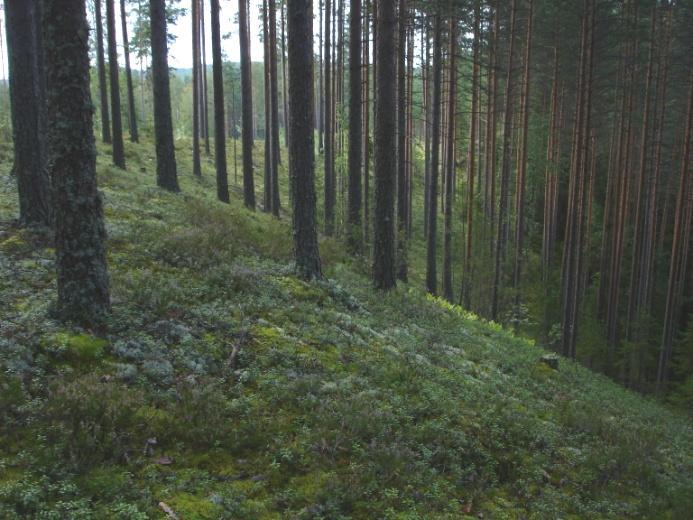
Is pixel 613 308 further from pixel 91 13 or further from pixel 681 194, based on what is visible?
pixel 91 13

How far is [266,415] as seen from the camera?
19.3 feet

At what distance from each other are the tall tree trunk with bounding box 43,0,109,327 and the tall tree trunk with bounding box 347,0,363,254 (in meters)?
9.59

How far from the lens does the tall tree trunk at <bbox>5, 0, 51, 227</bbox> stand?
9.64 m

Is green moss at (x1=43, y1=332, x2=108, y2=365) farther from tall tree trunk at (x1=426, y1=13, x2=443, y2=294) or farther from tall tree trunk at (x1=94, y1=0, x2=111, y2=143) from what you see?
tall tree trunk at (x1=94, y1=0, x2=111, y2=143)

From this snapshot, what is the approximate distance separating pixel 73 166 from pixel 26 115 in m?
4.67

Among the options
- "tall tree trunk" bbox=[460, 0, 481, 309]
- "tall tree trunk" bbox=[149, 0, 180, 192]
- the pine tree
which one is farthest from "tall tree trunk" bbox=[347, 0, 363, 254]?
"tall tree trunk" bbox=[149, 0, 180, 192]

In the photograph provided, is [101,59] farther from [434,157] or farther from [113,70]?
[434,157]

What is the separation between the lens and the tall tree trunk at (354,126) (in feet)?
51.7

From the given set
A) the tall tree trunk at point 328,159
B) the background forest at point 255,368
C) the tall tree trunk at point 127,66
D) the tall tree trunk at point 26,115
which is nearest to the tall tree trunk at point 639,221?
the background forest at point 255,368

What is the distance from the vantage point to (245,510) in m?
4.51

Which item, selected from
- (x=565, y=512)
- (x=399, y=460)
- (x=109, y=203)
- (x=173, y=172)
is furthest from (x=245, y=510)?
(x=173, y=172)

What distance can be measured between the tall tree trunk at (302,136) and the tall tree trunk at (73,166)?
178 inches

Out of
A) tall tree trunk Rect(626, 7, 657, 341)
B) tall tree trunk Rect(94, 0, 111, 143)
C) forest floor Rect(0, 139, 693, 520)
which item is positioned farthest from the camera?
tall tree trunk Rect(94, 0, 111, 143)

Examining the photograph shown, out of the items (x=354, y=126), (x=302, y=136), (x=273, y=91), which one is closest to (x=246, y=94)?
(x=273, y=91)
